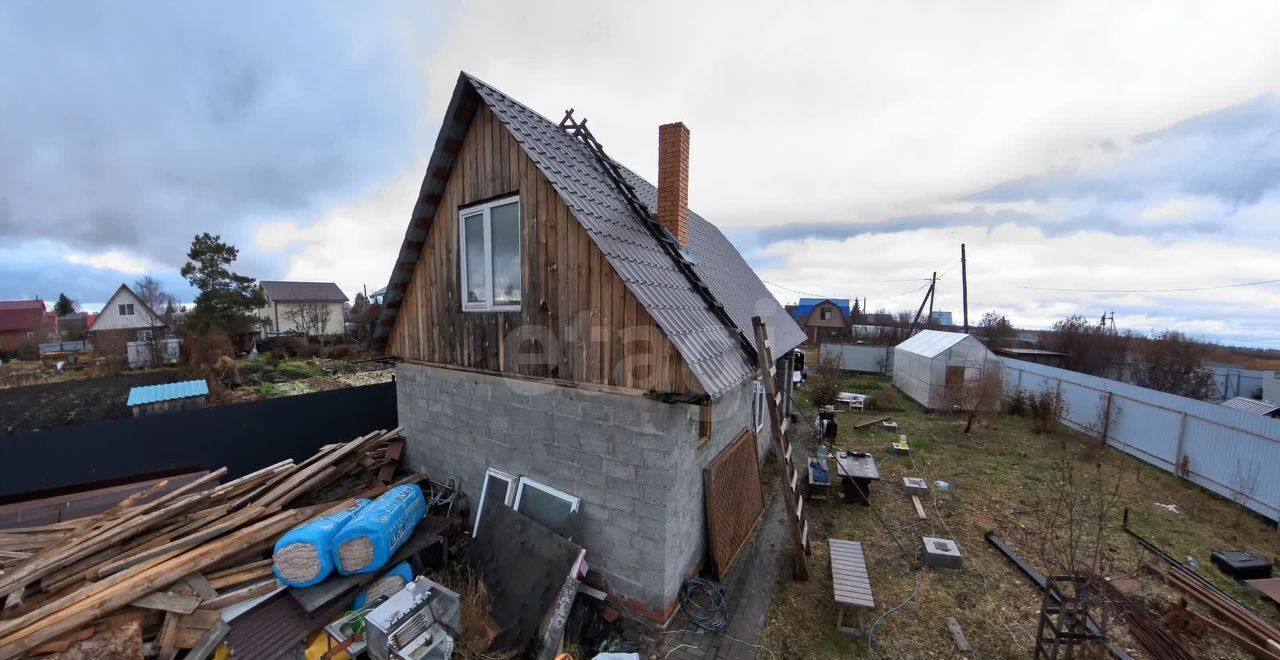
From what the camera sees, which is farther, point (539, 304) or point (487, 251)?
point (487, 251)

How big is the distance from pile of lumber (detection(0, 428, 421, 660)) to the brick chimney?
6594mm

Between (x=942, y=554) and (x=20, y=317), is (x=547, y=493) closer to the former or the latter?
(x=942, y=554)

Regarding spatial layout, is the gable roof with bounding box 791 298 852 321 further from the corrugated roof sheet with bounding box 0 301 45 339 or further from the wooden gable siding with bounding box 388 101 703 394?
the corrugated roof sheet with bounding box 0 301 45 339

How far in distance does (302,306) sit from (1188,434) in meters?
55.9

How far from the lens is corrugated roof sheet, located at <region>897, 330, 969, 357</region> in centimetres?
1667

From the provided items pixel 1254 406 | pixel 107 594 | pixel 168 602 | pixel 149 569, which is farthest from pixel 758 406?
pixel 1254 406

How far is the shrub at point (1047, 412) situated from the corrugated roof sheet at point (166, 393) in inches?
1135

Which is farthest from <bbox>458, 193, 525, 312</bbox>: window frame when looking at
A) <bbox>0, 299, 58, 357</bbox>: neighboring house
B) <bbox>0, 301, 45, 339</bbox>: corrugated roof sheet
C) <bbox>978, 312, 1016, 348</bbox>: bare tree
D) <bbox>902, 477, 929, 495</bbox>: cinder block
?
<bbox>0, 301, 45, 339</bbox>: corrugated roof sheet

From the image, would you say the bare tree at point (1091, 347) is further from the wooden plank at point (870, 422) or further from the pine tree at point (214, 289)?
the pine tree at point (214, 289)

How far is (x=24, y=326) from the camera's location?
43.5 m

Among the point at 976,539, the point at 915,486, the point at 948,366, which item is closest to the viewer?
the point at 976,539

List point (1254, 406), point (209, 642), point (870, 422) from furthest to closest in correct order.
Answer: point (870, 422)
point (1254, 406)
point (209, 642)

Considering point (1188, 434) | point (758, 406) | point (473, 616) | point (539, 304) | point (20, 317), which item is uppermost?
point (539, 304)

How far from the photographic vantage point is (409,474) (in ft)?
25.1
